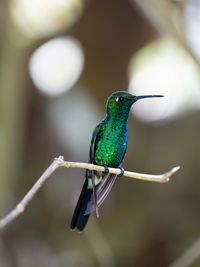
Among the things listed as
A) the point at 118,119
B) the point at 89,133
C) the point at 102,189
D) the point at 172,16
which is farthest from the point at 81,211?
the point at 89,133

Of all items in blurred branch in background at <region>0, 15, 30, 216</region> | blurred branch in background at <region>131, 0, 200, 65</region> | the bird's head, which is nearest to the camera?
the bird's head

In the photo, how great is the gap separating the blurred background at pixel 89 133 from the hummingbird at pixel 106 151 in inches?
112

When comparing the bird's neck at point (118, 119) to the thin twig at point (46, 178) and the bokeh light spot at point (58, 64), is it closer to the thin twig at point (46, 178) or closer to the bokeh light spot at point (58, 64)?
the thin twig at point (46, 178)

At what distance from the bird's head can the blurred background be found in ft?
10.1

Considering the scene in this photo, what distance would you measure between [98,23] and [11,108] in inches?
74.0

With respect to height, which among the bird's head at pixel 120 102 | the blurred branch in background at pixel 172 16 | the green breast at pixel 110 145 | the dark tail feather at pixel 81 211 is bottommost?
the dark tail feather at pixel 81 211

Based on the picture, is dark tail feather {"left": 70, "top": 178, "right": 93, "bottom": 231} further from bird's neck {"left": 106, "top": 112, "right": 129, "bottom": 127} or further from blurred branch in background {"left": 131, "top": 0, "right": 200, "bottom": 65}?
blurred branch in background {"left": 131, "top": 0, "right": 200, "bottom": 65}

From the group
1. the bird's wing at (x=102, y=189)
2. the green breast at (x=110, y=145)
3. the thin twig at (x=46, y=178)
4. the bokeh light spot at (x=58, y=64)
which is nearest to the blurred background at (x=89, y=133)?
the bokeh light spot at (x=58, y=64)

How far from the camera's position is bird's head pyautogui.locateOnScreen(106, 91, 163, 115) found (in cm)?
121

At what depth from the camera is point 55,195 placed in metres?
5.21

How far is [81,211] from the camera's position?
1310 mm

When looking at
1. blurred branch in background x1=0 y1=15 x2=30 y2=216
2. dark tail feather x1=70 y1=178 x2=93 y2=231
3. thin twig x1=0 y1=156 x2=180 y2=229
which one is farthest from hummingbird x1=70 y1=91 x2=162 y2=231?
blurred branch in background x1=0 y1=15 x2=30 y2=216

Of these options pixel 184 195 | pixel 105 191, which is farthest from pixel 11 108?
pixel 105 191

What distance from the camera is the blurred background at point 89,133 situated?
472 cm
